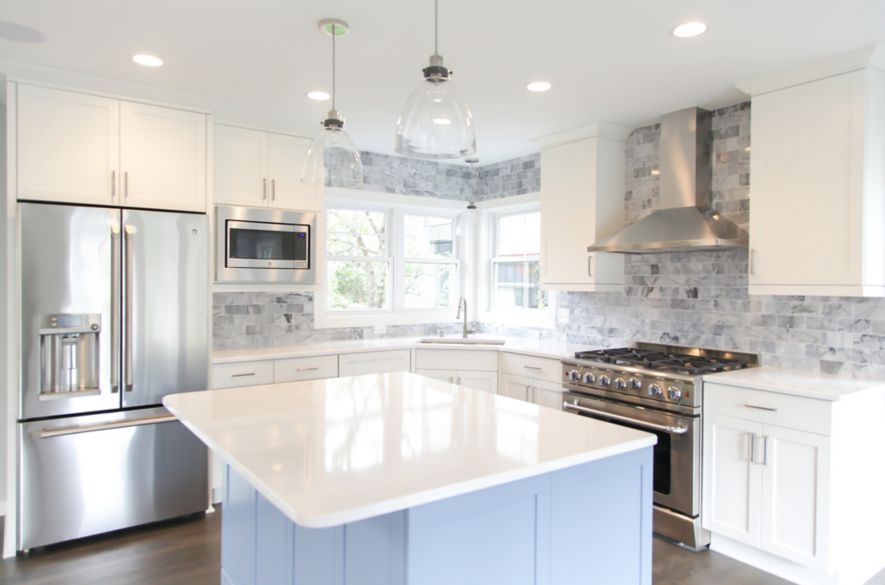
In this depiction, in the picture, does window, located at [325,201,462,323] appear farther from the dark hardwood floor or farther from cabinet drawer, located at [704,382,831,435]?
cabinet drawer, located at [704,382,831,435]

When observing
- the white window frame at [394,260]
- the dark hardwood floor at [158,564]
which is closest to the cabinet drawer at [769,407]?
the dark hardwood floor at [158,564]

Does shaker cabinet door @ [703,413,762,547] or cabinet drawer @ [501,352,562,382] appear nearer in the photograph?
shaker cabinet door @ [703,413,762,547]

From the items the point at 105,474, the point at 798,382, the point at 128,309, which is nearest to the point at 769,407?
the point at 798,382

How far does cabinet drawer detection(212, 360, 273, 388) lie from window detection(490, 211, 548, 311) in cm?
235

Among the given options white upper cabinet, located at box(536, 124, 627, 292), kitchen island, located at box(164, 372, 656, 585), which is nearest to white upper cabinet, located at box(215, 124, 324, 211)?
white upper cabinet, located at box(536, 124, 627, 292)

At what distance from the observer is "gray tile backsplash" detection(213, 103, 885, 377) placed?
10.2ft

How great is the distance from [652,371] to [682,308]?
774 millimetres

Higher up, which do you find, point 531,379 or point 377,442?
point 377,442

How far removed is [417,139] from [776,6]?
5.30 feet

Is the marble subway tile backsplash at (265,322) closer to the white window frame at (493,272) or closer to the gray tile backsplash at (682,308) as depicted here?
the gray tile backsplash at (682,308)

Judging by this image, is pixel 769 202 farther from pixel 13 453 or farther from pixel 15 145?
pixel 13 453

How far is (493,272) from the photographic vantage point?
18.1ft

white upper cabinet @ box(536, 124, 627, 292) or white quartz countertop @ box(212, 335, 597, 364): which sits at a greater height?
white upper cabinet @ box(536, 124, 627, 292)

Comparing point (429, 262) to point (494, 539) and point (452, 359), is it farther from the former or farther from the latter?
point (494, 539)
